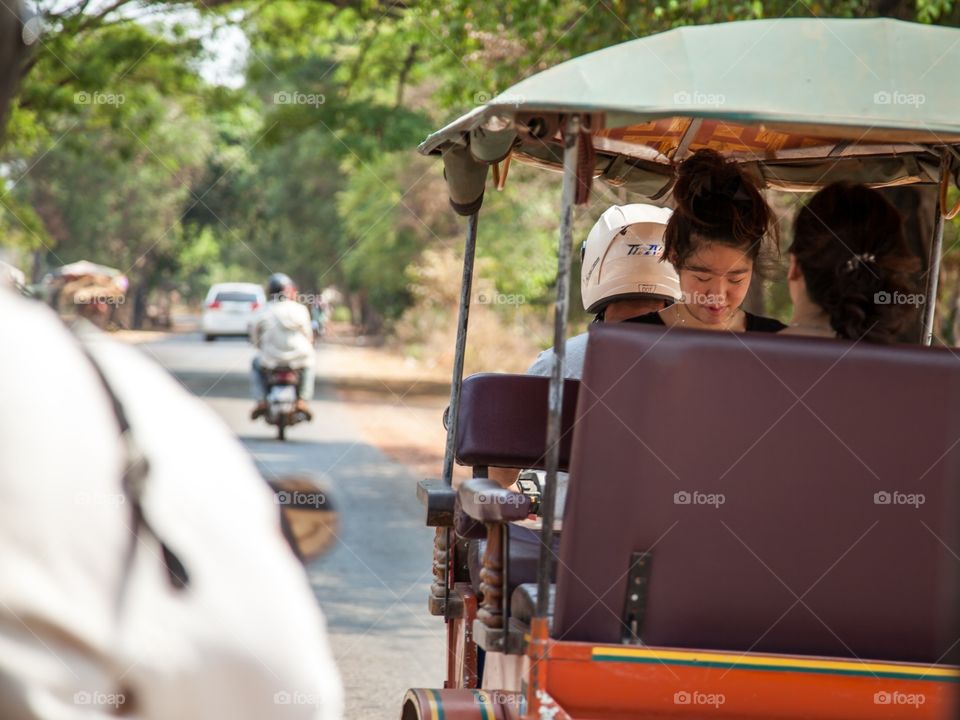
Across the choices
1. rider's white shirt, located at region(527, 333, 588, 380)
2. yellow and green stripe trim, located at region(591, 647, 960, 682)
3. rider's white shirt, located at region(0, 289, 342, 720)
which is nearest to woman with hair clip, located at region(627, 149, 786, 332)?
rider's white shirt, located at region(527, 333, 588, 380)

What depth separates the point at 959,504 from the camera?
10.6ft

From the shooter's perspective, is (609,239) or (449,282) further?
(449,282)

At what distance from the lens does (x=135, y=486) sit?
52.6 inches

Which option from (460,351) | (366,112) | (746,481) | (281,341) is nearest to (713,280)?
(460,351)

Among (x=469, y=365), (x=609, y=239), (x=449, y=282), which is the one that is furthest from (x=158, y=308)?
(x=609, y=239)

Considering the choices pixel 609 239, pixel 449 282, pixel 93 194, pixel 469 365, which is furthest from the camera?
pixel 93 194

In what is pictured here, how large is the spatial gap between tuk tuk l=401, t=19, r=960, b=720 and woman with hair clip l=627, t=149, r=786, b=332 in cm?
86

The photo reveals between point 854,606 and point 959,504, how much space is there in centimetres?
37

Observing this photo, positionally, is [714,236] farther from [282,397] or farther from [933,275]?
→ [282,397]

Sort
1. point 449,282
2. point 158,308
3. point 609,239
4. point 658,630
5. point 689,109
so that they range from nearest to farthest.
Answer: point 689,109
point 658,630
point 609,239
point 449,282
point 158,308

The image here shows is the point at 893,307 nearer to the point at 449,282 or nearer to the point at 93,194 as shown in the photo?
the point at 449,282

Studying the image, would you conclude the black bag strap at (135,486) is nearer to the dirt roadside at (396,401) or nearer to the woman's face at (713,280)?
the woman's face at (713,280)

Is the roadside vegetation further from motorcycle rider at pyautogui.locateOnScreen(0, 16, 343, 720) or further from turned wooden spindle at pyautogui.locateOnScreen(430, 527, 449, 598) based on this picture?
turned wooden spindle at pyautogui.locateOnScreen(430, 527, 449, 598)

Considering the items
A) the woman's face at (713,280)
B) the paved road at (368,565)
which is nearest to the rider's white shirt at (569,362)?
the woman's face at (713,280)
